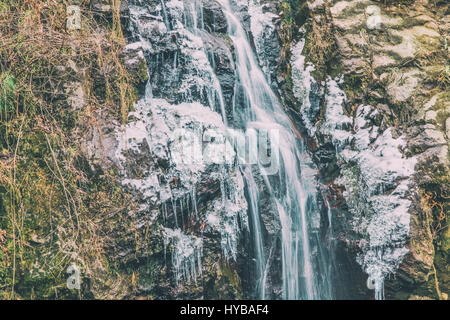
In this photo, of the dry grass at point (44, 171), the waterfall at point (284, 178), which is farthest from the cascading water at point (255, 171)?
the dry grass at point (44, 171)

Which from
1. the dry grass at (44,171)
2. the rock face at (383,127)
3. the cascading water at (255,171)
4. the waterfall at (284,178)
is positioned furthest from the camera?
the waterfall at (284,178)

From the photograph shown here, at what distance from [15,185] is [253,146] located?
315cm

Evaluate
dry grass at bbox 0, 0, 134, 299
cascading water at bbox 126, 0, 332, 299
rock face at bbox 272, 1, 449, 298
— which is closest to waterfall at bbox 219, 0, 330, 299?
cascading water at bbox 126, 0, 332, 299

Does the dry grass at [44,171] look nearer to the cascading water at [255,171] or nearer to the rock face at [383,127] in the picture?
the cascading water at [255,171]

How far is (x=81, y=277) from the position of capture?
4027mm

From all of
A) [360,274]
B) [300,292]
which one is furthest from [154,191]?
[360,274]

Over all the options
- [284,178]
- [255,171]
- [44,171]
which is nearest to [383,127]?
[284,178]

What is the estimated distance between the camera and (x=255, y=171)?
199 inches

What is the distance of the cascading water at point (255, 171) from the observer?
4809mm

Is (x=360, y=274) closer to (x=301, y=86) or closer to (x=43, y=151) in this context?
(x=301, y=86)

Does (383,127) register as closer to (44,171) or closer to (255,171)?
(255,171)

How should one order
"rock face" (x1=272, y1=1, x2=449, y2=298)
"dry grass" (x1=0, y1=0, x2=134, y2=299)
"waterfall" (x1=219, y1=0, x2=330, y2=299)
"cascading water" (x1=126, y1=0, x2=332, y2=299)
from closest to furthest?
"dry grass" (x1=0, y1=0, x2=134, y2=299), "rock face" (x1=272, y1=1, x2=449, y2=298), "cascading water" (x1=126, y1=0, x2=332, y2=299), "waterfall" (x1=219, y1=0, x2=330, y2=299)

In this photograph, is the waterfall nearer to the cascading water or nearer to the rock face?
the cascading water

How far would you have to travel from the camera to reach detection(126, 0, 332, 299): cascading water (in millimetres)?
4809
